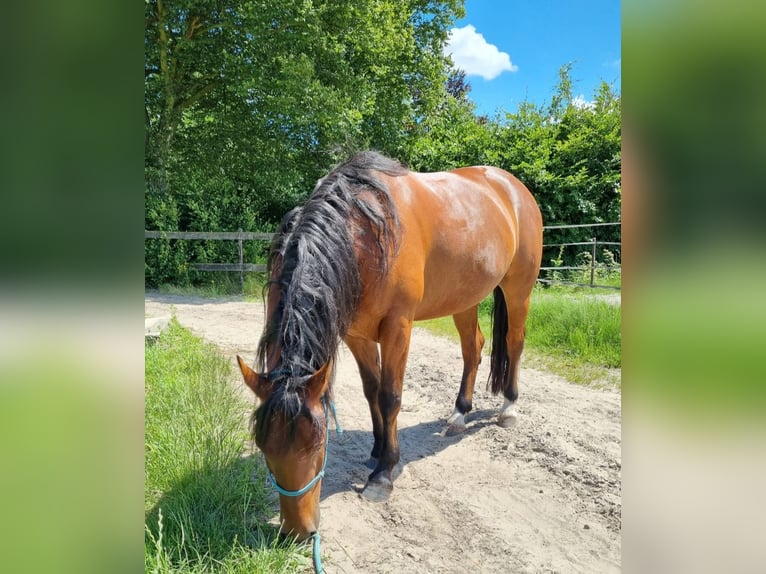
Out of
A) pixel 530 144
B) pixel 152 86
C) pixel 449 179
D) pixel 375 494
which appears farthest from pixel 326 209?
pixel 530 144

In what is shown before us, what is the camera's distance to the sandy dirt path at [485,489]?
2145mm

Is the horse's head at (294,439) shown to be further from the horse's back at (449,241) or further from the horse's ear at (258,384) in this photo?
the horse's back at (449,241)

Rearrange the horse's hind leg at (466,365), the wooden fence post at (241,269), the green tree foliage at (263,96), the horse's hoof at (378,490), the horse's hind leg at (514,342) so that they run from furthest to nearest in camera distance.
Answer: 1. the wooden fence post at (241,269)
2. the green tree foliage at (263,96)
3. the horse's hind leg at (514,342)
4. the horse's hind leg at (466,365)
5. the horse's hoof at (378,490)

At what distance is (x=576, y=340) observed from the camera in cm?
528

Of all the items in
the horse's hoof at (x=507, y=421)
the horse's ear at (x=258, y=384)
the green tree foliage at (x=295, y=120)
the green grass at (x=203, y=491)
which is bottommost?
the horse's hoof at (x=507, y=421)

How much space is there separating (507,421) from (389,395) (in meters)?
1.44

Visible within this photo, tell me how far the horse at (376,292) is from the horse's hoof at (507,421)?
0.4 inches

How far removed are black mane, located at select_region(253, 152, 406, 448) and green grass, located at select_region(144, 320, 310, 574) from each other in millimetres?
517

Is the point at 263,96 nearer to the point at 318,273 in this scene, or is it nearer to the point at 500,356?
the point at 500,356

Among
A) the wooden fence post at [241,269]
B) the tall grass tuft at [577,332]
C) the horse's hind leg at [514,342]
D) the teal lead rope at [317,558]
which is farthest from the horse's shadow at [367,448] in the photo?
the wooden fence post at [241,269]

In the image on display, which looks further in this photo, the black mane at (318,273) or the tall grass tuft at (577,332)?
the tall grass tuft at (577,332)

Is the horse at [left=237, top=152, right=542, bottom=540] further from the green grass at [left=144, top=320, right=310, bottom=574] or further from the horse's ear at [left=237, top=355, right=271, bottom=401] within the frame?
the green grass at [left=144, top=320, right=310, bottom=574]

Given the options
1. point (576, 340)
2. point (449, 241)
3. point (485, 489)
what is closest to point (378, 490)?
point (485, 489)
